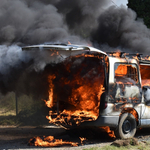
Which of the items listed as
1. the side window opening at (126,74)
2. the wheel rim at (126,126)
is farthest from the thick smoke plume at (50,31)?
the wheel rim at (126,126)

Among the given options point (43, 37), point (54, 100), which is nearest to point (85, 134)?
point (54, 100)

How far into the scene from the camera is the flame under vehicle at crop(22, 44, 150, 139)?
603cm

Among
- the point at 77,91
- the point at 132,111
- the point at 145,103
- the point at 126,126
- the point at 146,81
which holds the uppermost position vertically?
the point at 146,81

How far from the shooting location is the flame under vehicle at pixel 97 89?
603 cm

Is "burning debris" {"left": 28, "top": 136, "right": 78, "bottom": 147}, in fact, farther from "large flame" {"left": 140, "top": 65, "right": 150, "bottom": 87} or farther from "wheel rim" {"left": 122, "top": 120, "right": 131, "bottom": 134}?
"large flame" {"left": 140, "top": 65, "right": 150, "bottom": 87}

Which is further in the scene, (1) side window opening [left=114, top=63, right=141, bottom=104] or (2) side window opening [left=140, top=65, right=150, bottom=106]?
(2) side window opening [left=140, top=65, right=150, bottom=106]

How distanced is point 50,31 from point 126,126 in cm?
483

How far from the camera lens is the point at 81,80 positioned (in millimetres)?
6461

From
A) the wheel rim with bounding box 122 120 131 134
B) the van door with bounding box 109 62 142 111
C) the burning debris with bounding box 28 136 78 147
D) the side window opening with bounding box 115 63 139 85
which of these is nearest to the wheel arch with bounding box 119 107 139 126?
the van door with bounding box 109 62 142 111

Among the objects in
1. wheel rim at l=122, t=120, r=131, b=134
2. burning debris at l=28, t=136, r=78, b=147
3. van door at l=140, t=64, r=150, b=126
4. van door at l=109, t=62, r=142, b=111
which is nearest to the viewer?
burning debris at l=28, t=136, r=78, b=147

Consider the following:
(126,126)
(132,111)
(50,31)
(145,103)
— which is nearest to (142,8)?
(50,31)

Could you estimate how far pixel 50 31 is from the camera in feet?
30.9

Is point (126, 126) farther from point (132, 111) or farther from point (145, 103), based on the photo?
point (145, 103)

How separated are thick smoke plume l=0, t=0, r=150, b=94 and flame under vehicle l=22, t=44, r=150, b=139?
0.90 meters
